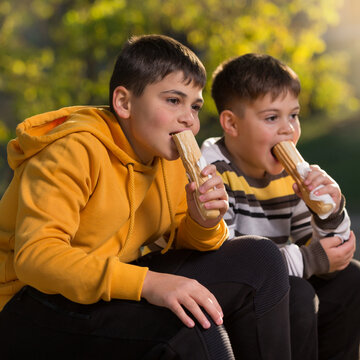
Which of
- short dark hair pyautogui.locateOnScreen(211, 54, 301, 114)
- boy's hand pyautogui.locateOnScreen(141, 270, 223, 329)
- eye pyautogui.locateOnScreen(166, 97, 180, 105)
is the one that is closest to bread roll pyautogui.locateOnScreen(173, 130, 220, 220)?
eye pyautogui.locateOnScreen(166, 97, 180, 105)

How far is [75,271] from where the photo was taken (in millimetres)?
1476

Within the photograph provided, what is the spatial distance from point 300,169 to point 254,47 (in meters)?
3.49

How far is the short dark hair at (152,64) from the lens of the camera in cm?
186

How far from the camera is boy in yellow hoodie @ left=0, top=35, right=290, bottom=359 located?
148 cm

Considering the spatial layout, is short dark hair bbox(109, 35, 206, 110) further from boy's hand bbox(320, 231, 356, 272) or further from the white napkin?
boy's hand bbox(320, 231, 356, 272)

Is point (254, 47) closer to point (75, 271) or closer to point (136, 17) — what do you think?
point (136, 17)

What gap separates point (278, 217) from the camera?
242 cm

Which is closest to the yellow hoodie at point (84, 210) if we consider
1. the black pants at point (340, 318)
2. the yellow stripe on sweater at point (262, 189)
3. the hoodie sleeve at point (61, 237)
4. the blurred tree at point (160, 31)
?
the hoodie sleeve at point (61, 237)

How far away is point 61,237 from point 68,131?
32 cm

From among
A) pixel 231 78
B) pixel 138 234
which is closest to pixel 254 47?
pixel 231 78

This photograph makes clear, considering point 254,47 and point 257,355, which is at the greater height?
point 254,47

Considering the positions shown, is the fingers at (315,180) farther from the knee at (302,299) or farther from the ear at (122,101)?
the ear at (122,101)

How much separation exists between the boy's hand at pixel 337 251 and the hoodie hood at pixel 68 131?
2.56ft

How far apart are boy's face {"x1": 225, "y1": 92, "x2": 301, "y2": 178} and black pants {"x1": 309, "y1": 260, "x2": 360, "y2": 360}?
52cm
